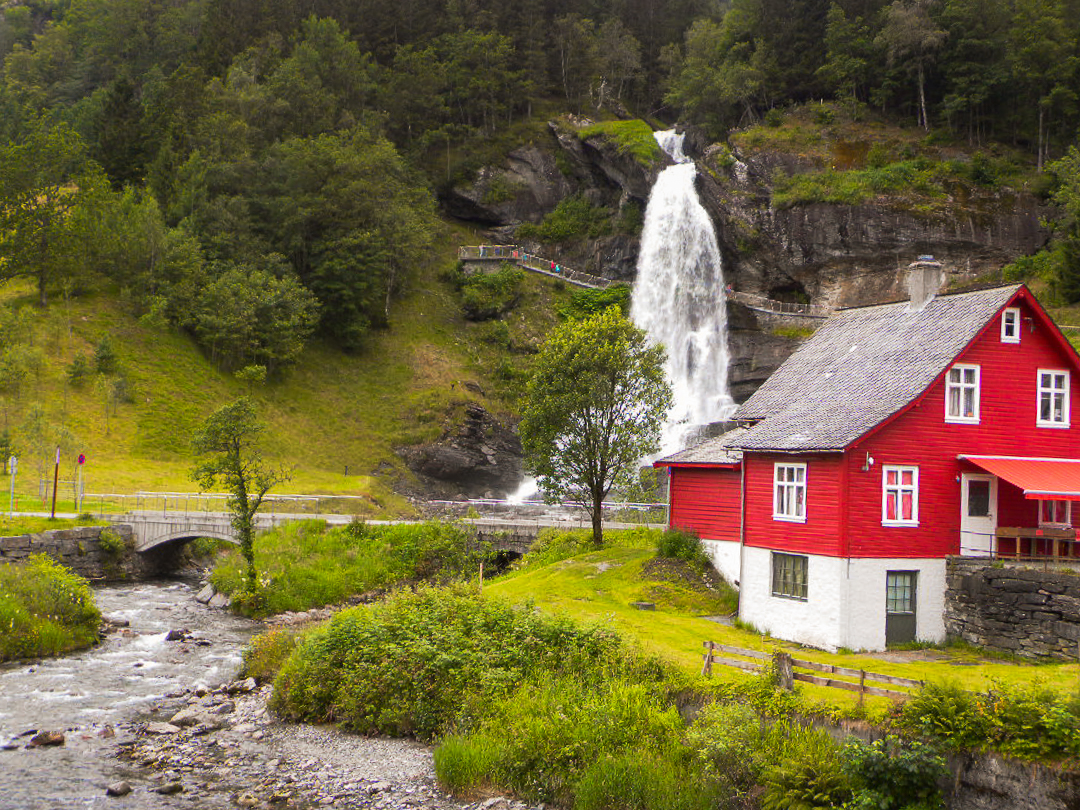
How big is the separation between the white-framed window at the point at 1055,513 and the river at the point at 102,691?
2448 cm

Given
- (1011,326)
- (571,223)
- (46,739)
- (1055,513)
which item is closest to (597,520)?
(1055,513)

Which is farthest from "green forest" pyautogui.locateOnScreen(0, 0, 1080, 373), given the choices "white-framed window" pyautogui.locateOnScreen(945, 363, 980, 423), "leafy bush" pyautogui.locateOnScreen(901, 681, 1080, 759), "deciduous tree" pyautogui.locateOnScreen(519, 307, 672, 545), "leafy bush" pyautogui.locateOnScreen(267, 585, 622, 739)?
"leafy bush" pyautogui.locateOnScreen(901, 681, 1080, 759)

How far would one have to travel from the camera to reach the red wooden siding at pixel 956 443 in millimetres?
25281

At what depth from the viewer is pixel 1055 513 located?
1068 inches

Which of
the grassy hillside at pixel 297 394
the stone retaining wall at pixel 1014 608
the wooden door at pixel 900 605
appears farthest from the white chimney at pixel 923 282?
the grassy hillside at pixel 297 394

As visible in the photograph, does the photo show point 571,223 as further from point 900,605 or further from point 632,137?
point 900,605

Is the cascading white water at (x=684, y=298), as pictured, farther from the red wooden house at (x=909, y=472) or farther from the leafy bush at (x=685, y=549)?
the red wooden house at (x=909, y=472)

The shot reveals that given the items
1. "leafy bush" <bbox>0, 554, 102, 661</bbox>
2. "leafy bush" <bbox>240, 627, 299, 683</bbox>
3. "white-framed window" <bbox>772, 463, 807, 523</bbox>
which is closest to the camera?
"white-framed window" <bbox>772, 463, 807, 523</bbox>

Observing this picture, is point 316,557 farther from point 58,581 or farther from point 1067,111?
point 1067,111

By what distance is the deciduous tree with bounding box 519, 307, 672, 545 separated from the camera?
123ft

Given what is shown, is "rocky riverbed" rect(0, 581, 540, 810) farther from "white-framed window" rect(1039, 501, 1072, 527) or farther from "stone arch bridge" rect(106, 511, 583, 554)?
"white-framed window" rect(1039, 501, 1072, 527)

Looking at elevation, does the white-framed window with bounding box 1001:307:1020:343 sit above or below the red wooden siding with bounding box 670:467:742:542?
above

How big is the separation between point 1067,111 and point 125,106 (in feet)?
259

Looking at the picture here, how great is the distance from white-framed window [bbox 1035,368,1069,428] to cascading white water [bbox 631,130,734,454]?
115 ft
